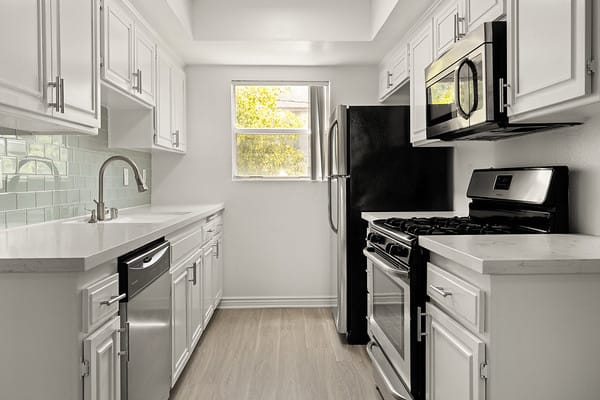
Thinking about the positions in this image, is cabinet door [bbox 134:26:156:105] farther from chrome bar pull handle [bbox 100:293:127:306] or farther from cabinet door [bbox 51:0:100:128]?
chrome bar pull handle [bbox 100:293:127:306]

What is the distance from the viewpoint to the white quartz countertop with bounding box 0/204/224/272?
4.56 ft

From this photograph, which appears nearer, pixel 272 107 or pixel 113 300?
pixel 113 300

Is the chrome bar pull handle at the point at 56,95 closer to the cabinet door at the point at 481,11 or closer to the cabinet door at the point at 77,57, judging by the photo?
the cabinet door at the point at 77,57

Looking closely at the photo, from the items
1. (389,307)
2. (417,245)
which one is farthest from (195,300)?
(417,245)

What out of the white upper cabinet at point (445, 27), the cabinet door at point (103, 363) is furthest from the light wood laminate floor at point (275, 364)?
the white upper cabinet at point (445, 27)

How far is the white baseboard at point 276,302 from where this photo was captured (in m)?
4.57

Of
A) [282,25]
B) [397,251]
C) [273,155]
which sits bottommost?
[397,251]

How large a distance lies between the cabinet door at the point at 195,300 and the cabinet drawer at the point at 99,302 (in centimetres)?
125

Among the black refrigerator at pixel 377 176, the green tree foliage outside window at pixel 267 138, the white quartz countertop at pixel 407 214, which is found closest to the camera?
the white quartz countertop at pixel 407 214

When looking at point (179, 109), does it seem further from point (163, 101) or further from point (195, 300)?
point (195, 300)

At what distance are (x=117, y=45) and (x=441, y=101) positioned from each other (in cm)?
169

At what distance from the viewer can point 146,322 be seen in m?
2.01

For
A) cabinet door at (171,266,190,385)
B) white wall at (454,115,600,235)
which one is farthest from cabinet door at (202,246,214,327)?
white wall at (454,115,600,235)

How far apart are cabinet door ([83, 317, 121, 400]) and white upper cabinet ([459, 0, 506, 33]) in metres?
1.89
